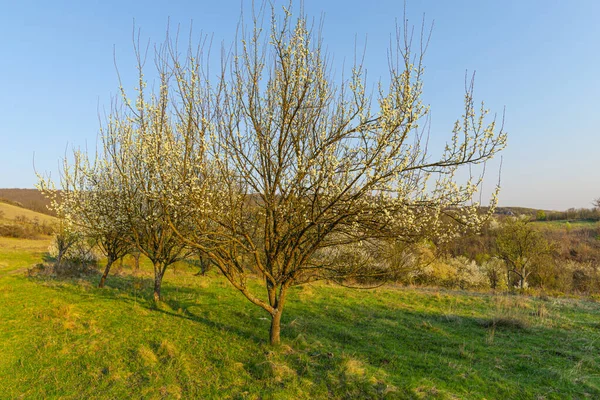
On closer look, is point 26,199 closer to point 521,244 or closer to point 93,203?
point 93,203

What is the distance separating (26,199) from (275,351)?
338ft

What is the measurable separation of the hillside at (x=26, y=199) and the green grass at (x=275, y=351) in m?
67.8

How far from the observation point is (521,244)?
26.3m

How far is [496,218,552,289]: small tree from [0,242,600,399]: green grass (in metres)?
15.6

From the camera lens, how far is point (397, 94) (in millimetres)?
5211

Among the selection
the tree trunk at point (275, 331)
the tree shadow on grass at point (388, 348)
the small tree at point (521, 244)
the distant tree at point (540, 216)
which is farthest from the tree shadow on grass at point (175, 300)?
the distant tree at point (540, 216)

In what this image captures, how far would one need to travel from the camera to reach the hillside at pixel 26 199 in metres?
71.8


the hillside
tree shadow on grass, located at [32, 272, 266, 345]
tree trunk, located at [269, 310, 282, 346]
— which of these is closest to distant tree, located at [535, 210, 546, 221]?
tree shadow on grass, located at [32, 272, 266, 345]

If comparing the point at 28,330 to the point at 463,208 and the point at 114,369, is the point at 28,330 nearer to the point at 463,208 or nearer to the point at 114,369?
the point at 114,369

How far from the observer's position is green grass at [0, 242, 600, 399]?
18.1 ft

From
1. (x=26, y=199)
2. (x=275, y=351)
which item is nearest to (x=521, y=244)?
(x=275, y=351)

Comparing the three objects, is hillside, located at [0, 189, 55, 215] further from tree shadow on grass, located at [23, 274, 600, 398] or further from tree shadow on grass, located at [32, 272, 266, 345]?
tree shadow on grass, located at [23, 274, 600, 398]

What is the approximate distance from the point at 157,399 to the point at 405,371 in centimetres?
456

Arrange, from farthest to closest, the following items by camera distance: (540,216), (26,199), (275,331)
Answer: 1. (26,199)
2. (540,216)
3. (275,331)
